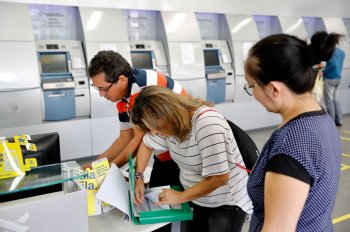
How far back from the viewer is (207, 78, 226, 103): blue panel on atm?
15.4ft

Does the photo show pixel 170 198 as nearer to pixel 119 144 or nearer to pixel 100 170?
pixel 100 170

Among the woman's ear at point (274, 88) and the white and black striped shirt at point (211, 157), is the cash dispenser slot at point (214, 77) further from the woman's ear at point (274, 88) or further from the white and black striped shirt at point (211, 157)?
the woman's ear at point (274, 88)

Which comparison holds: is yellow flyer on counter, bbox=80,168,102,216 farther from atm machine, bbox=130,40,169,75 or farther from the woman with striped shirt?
atm machine, bbox=130,40,169,75

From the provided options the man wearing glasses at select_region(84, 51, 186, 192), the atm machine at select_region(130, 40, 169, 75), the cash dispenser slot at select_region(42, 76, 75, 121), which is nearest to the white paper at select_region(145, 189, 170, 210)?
the man wearing glasses at select_region(84, 51, 186, 192)

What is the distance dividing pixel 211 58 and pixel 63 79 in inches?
87.6

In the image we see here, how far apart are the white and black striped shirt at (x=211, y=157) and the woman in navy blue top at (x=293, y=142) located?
34 cm

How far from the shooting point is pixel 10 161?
1.13 m

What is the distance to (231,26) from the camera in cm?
491

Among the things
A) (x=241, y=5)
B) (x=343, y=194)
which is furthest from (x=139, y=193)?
(x=241, y=5)

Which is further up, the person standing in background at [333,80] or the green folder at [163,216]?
the person standing in background at [333,80]

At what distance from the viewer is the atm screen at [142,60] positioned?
4.27m

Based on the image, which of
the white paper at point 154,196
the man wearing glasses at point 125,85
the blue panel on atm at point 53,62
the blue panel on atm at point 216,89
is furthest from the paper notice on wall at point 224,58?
the white paper at point 154,196

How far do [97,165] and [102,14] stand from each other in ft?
9.65

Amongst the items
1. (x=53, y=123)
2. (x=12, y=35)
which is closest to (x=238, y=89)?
(x=53, y=123)
